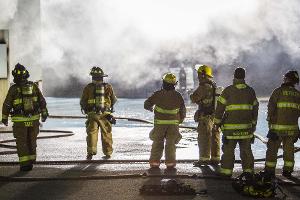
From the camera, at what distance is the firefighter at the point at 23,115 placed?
8812 millimetres

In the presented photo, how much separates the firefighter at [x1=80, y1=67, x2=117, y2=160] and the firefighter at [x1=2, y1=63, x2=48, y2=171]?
1.66 m

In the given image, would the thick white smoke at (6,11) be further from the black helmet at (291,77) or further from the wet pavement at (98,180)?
the black helmet at (291,77)

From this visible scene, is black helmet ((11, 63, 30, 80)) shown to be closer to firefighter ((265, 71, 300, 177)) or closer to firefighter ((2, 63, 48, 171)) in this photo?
firefighter ((2, 63, 48, 171))

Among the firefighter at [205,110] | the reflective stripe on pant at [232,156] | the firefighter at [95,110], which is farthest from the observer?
the firefighter at [95,110]

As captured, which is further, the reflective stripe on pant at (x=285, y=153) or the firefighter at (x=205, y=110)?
the firefighter at (x=205, y=110)

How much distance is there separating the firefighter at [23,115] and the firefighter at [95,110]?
1.66m

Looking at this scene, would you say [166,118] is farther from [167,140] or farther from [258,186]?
[258,186]

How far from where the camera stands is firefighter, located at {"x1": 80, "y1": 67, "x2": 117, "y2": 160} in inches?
410

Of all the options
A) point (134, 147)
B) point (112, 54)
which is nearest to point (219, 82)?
point (112, 54)

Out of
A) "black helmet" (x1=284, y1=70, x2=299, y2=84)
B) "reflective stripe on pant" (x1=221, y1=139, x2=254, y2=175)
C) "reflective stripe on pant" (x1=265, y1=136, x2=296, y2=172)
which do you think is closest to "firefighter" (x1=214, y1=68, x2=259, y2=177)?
"reflective stripe on pant" (x1=221, y1=139, x2=254, y2=175)

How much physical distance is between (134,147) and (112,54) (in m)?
83.6

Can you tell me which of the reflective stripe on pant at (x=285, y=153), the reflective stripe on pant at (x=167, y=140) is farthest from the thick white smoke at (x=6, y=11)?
the reflective stripe on pant at (x=285, y=153)

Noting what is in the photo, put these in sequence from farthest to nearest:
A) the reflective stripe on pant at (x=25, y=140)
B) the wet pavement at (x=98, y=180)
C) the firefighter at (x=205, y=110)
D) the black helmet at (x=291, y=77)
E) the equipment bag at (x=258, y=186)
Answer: the firefighter at (x=205, y=110) < the reflective stripe on pant at (x=25, y=140) < the black helmet at (x=291, y=77) < the wet pavement at (x=98, y=180) < the equipment bag at (x=258, y=186)

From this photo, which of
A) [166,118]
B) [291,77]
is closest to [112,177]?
[166,118]
